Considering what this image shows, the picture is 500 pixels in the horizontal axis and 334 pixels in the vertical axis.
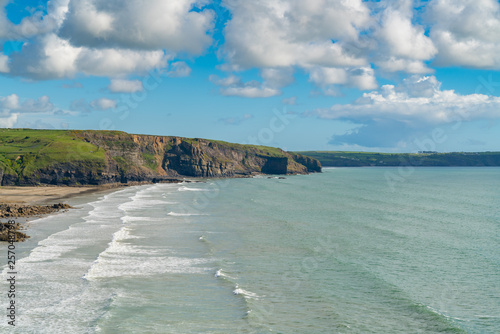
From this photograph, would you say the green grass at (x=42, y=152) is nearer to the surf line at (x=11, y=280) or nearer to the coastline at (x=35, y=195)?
the coastline at (x=35, y=195)

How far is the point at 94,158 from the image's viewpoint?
148 m

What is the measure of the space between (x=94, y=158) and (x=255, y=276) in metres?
127

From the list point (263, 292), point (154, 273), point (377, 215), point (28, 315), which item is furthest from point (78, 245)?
point (377, 215)

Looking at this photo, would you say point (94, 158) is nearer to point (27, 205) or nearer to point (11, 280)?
point (27, 205)

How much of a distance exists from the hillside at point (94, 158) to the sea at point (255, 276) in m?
77.9

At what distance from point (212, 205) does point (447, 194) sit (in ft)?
218

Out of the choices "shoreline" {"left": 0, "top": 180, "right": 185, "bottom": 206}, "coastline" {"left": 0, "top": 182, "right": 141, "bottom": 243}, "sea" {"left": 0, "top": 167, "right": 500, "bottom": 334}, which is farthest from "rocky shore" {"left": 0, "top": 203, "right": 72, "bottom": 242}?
"shoreline" {"left": 0, "top": 180, "right": 185, "bottom": 206}

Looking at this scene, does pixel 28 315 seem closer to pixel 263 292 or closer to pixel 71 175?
pixel 263 292

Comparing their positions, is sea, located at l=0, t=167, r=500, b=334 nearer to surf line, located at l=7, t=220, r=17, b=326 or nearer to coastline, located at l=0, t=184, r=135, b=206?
surf line, located at l=7, t=220, r=17, b=326

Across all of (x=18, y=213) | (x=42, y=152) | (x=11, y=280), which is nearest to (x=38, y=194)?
(x=18, y=213)

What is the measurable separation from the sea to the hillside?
77927 mm

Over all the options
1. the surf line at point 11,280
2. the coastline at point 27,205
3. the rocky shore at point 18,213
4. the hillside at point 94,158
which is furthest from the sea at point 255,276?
the hillside at point 94,158

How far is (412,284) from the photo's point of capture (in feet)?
107

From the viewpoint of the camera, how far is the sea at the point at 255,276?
25553 millimetres
